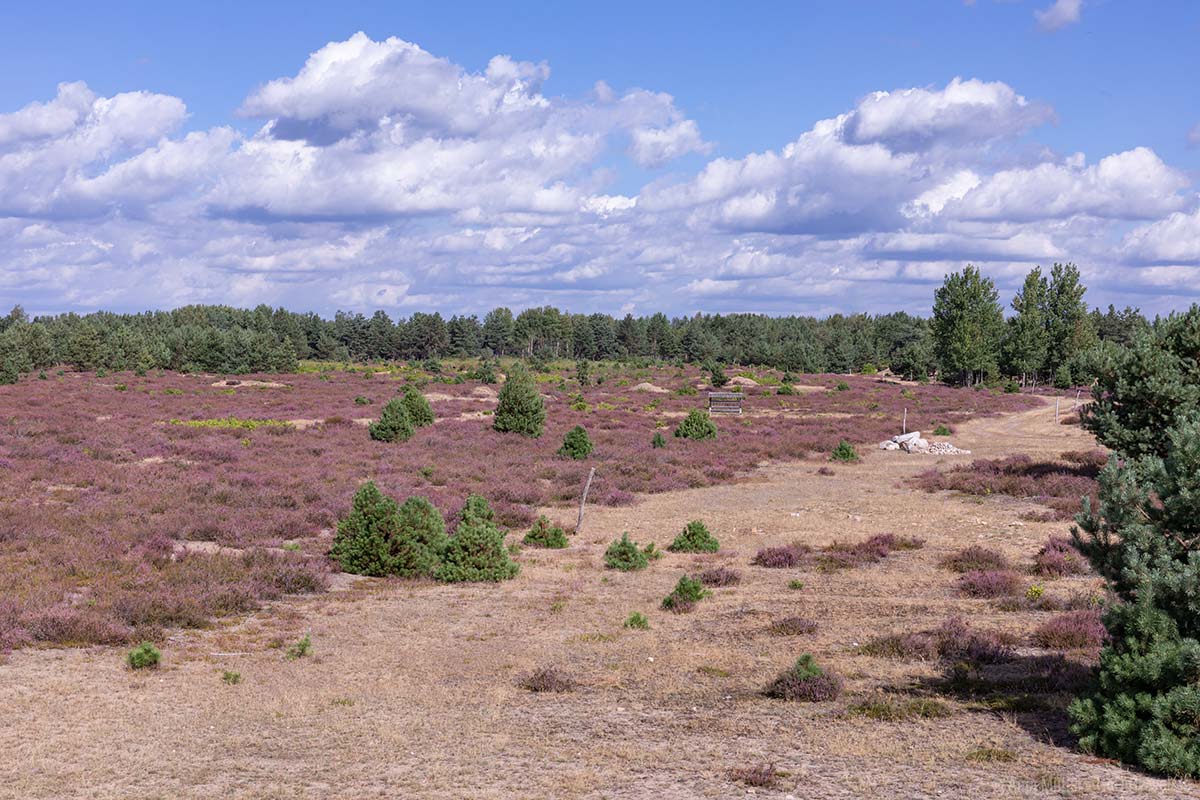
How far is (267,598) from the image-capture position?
54.5 feet

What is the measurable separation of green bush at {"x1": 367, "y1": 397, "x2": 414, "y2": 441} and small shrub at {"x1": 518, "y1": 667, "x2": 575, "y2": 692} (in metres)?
29.0

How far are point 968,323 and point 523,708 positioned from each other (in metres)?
89.8

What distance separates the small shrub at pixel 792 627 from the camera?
14.2m

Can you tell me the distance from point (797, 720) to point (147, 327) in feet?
504

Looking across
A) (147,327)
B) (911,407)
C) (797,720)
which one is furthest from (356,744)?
(147,327)

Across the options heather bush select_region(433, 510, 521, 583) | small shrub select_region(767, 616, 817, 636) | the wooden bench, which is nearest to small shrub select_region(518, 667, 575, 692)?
small shrub select_region(767, 616, 817, 636)

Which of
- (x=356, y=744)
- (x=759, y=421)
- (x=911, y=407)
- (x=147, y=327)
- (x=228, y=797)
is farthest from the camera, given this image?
(x=147, y=327)

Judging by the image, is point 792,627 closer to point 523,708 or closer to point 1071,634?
point 1071,634

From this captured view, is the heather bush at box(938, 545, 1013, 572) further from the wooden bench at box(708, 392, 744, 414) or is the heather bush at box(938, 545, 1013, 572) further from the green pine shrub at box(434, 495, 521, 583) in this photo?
the wooden bench at box(708, 392, 744, 414)

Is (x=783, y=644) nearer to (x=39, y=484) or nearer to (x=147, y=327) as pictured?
(x=39, y=484)

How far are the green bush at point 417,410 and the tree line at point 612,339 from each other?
28685 millimetres

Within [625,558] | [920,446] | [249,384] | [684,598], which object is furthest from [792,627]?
[249,384]

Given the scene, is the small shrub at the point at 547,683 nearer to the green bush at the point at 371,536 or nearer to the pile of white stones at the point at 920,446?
the green bush at the point at 371,536

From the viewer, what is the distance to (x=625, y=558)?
19609 mm
